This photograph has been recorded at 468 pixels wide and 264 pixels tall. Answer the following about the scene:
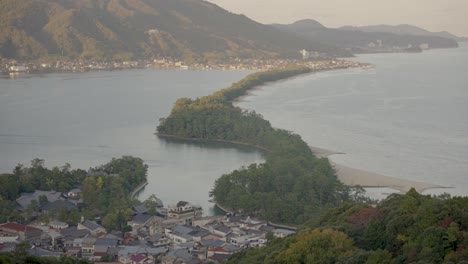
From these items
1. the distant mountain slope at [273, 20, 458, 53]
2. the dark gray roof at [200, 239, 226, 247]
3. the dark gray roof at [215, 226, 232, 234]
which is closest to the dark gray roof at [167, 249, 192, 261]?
the dark gray roof at [200, 239, 226, 247]

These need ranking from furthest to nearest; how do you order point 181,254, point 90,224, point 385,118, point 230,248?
point 385,118 < point 90,224 < point 230,248 < point 181,254

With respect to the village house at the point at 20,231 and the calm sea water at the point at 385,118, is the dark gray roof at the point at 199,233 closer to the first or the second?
the village house at the point at 20,231

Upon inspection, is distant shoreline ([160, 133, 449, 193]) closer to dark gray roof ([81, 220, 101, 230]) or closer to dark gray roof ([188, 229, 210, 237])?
dark gray roof ([188, 229, 210, 237])

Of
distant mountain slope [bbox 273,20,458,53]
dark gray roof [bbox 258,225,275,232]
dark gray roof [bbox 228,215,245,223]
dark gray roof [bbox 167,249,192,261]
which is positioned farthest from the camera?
distant mountain slope [bbox 273,20,458,53]

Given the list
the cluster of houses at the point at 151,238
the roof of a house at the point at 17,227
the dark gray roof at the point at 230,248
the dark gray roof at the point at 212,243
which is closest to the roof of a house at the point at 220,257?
the cluster of houses at the point at 151,238

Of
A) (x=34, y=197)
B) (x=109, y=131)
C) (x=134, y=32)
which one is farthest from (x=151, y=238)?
(x=134, y=32)

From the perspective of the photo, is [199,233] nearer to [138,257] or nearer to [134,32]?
[138,257]
